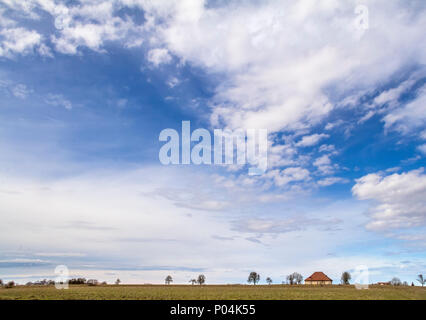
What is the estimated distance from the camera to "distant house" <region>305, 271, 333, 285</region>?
579 ft

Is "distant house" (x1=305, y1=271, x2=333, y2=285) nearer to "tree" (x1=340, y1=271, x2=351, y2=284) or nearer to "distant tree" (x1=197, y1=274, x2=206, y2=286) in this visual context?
"tree" (x1=340, y1=271, x2=351, y2=284)

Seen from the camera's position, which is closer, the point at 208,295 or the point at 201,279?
the point at 208,295

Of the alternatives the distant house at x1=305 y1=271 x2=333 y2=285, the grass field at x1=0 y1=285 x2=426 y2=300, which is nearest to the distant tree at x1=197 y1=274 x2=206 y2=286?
the distant house at x1=305 y1=271 x2=333 y2=285

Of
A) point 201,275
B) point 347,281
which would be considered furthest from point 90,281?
point 347,281

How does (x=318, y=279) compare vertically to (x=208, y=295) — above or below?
below

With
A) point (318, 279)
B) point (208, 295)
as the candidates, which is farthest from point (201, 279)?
point (208, 295)

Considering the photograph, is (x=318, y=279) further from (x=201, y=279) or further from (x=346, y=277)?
(x=201, y=279)

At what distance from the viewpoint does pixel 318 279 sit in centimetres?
17825

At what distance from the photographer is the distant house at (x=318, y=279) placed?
176387mm

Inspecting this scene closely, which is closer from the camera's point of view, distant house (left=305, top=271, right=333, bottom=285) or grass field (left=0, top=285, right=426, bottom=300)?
grass field (left=0, top=285, right=426, bottom=300)

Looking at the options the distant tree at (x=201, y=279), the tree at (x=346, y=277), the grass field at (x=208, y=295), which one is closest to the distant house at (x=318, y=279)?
the tree at (x=346, y=277)
